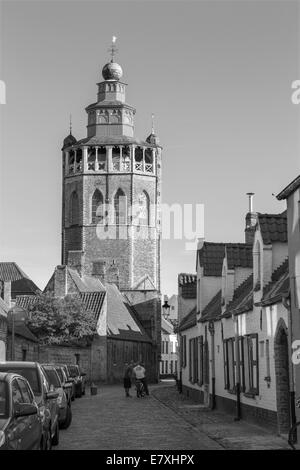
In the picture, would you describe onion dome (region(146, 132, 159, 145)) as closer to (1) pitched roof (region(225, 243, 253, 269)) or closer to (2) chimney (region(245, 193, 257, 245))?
(2) chimney (region(245, 193, 257, 245))

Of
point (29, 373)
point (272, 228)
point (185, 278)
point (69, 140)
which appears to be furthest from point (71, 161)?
point (29, 373)

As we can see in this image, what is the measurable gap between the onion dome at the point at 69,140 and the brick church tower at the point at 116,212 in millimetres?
1356

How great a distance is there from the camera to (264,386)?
20281 mm

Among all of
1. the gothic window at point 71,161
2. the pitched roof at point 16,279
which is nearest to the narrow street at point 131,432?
the pitched roof at point 16,279

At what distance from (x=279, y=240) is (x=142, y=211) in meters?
69.4

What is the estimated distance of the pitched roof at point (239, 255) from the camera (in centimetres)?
2625

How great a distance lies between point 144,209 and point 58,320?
32.9 m

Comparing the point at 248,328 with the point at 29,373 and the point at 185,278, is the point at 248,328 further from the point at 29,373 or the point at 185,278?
the point at 185,278

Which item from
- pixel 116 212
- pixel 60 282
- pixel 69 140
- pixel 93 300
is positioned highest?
pixel 69 140

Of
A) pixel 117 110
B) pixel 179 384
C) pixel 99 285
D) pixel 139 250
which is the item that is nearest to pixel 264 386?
pixel 179 384

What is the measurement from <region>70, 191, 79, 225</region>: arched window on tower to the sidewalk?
62377 mm

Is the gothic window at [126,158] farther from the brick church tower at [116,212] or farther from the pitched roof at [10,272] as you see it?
the pitched roof at [10,272]

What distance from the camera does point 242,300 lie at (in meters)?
24.0

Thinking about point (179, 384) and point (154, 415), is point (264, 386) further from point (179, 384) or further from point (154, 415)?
point (179, 384)
